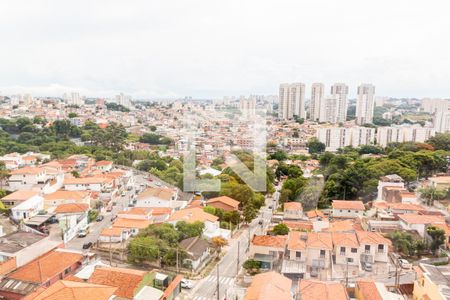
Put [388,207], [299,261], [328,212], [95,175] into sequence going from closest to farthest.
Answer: [299,261] < [388,207] < [328,212] < [95,175]

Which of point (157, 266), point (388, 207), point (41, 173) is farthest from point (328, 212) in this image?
point (41, 173)

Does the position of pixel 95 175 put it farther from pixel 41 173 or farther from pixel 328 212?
pixel 328 212

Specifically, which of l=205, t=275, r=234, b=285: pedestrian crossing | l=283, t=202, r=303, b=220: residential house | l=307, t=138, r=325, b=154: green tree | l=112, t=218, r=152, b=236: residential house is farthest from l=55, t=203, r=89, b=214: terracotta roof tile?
l=307, t=138, r=325, b=154: green tree

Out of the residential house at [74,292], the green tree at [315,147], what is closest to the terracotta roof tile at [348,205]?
the residential house at [74,292]

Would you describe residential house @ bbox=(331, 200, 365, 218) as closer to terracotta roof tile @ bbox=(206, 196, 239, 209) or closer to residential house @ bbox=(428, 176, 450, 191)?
terracotta roof tile @ bbox=(206, 196, 239, 209)

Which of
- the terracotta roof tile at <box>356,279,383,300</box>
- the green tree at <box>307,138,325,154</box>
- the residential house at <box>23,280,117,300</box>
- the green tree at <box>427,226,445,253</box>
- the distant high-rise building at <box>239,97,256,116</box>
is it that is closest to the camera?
the residential house at <box>23,280,117,300</box>

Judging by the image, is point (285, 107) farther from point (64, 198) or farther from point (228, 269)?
point (228, 269)

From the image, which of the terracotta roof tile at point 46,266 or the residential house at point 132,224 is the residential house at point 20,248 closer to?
the terracotta roof tile at point 46,266
